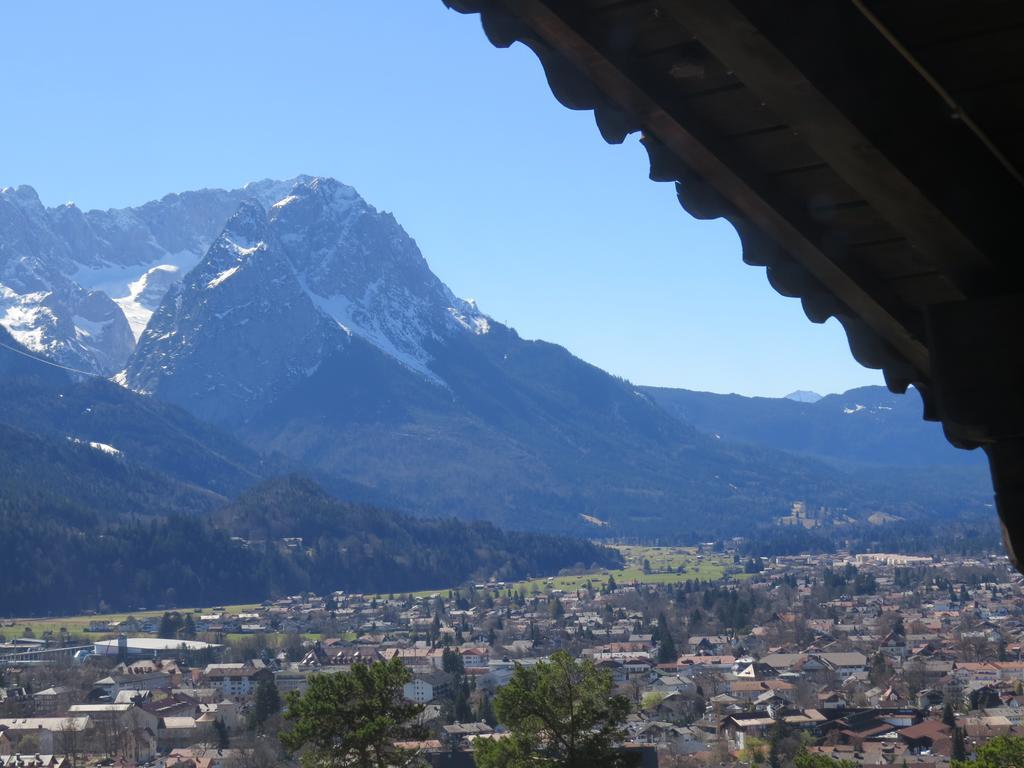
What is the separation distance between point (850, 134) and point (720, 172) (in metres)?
0.54

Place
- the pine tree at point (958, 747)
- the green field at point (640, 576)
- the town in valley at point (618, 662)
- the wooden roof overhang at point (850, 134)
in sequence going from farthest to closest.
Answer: the green field at point (640, 576) → the town in valley at point (618, 662) → the pine tree at point (958, 747) → the wooden roof overhang at point (850, 134)

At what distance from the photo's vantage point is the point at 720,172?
3971 millimetres

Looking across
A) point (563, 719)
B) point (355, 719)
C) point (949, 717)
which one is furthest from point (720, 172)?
point (949, 717)

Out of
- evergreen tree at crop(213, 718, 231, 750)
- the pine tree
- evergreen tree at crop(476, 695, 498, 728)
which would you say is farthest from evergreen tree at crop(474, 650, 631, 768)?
evergreen tree at crop(213, 718, 231, 750)

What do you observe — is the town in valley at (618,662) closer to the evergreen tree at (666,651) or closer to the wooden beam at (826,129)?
the evergreen tree at (666,651)

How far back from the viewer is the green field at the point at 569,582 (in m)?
136

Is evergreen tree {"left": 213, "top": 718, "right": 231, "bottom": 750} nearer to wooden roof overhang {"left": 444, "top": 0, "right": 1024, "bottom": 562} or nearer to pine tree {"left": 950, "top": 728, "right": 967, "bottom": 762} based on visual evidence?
pine tree {"left": 950, "top": 728, "right": 967, "bottom": 762}

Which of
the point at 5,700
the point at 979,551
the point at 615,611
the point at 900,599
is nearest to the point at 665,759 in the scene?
the point at 5,700

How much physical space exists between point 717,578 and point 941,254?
167 meters

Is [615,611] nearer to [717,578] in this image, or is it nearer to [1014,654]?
[717,578]

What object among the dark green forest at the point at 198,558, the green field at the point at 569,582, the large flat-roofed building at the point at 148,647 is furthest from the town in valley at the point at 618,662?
the dark green forest at the point at 198,558

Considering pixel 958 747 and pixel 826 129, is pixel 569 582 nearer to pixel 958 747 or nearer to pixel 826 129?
pixel 958 747

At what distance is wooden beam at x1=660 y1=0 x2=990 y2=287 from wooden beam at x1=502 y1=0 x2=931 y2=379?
0.24 m

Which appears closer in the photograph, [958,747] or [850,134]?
[850,134]
